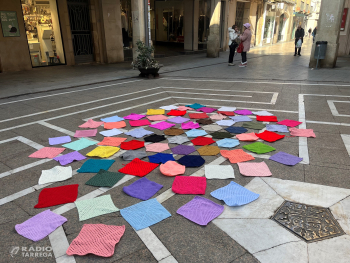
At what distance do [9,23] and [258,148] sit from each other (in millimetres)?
12054

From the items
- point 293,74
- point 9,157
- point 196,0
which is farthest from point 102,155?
point 196,0

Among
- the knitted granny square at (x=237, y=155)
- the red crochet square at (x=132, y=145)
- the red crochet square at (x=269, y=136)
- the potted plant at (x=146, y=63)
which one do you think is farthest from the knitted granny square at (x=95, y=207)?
the potted plant at (x=146, y=63)

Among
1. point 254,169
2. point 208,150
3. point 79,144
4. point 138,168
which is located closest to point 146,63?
→ point 79,144

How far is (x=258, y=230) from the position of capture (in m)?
2.49

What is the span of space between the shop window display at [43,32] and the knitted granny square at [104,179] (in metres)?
11.4

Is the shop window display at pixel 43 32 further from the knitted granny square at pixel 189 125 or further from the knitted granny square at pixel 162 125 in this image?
the knitted granny square at pixel 189 125

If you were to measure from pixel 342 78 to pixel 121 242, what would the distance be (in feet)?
33.1

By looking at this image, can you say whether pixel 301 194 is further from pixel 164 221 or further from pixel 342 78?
pixel 342 78

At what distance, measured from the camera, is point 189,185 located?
3225mm

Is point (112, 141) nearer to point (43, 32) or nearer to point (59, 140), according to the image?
point (59, 140)

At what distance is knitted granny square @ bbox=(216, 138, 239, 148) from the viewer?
14.3 feet

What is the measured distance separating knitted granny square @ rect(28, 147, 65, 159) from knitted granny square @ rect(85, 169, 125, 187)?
1056 mm

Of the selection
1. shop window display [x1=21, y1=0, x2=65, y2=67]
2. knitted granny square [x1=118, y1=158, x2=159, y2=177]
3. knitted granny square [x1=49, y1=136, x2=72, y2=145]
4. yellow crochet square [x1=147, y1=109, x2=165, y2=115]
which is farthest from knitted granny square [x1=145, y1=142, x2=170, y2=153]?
shop window display [x1=21, y1=0, x2=65, y2=67]

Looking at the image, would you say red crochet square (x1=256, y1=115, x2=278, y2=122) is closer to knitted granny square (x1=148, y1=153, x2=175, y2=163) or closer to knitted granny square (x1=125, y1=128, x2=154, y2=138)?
knitted granny square (x1=125, y1=128, x2=154, y2=138)
